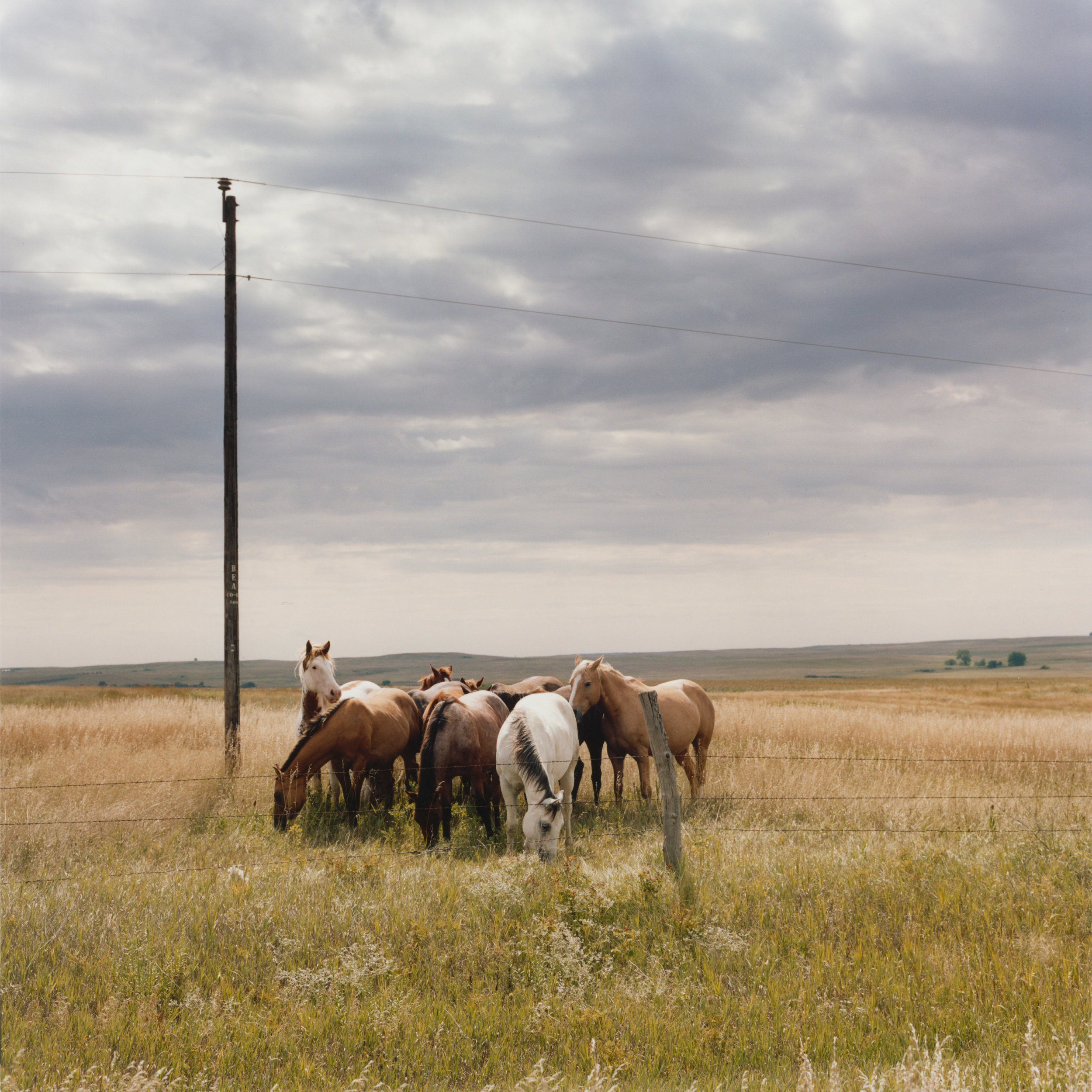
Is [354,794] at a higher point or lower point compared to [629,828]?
higher

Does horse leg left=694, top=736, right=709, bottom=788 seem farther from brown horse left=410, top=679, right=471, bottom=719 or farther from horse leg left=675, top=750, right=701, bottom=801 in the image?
brown horse left=410, top=679, right=471, bottom=719

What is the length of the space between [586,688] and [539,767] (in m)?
3.36

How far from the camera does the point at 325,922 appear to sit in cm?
670

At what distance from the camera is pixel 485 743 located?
1104cm

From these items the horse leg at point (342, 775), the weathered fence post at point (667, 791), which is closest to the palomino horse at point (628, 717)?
the horse leg at point (342, 775)

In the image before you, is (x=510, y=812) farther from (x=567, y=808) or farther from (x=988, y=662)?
(x=988, y=662)

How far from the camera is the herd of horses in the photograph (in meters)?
9.86

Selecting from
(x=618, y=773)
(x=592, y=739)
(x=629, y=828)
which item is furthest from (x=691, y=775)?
(x=629, y=828)

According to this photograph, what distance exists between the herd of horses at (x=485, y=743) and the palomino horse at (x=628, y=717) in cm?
2

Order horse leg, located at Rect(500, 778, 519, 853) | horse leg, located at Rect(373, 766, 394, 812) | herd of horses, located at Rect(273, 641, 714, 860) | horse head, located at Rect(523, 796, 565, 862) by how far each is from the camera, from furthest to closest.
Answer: horse leg, located at Rect(373, 766, 394, 812), herd of horses, located at Rect(273, 641, 714, 860), horse leg, located at Rect(500, 778, 519, 853), horse head, located at Rect(523, 796, 565, 862)

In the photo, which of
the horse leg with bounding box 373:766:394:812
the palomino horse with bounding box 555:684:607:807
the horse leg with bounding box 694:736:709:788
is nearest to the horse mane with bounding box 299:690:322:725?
the horse leg with bounding box 373:766:394:812

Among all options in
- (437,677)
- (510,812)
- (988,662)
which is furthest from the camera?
(988,662)

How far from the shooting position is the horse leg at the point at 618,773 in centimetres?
1251

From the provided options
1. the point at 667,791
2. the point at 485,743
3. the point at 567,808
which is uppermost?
the point at 667,791
